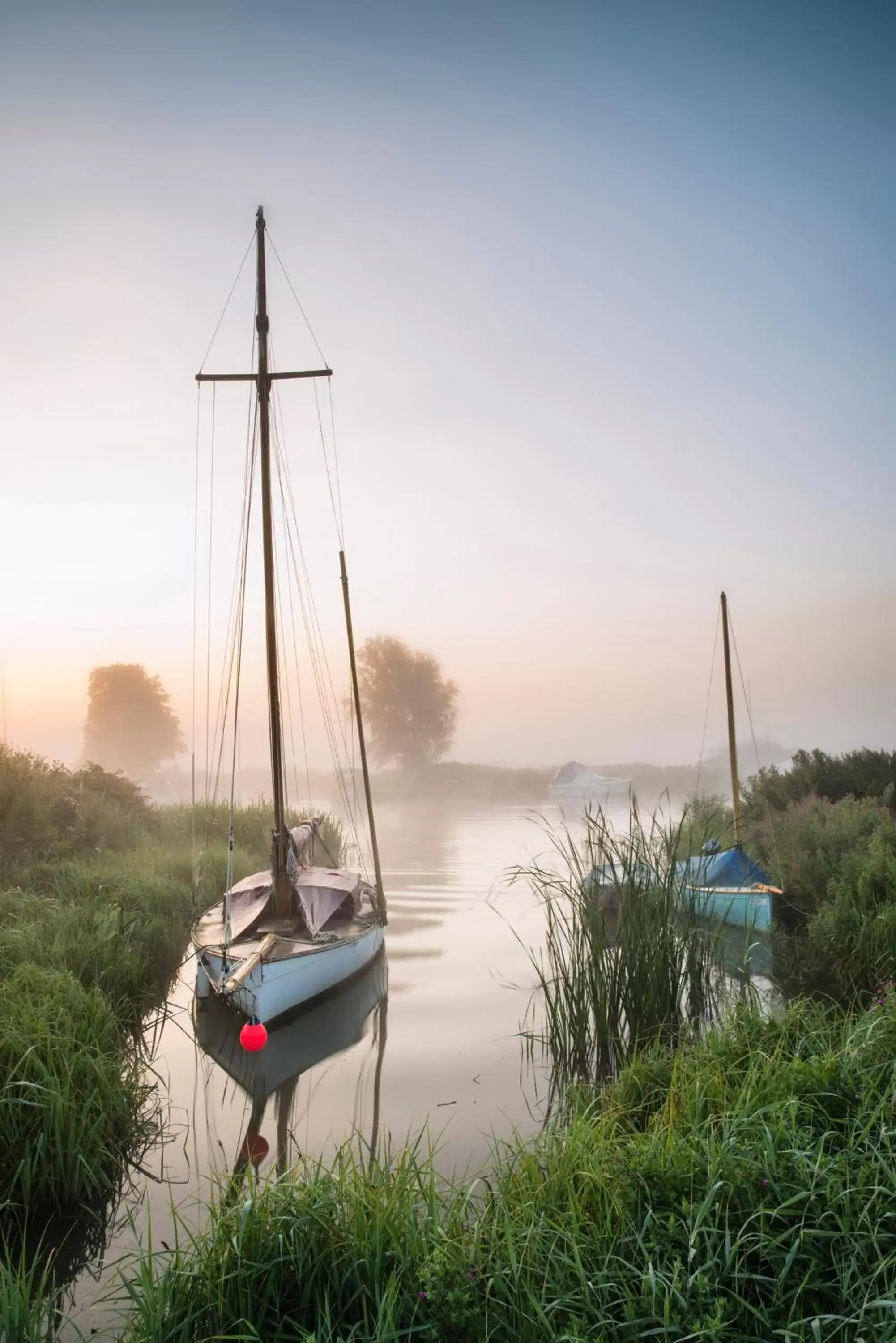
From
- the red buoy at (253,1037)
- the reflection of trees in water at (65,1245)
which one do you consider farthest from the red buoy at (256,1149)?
the reflection of trees in water at (65,1245)

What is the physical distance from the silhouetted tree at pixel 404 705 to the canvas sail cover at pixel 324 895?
42.0 meters

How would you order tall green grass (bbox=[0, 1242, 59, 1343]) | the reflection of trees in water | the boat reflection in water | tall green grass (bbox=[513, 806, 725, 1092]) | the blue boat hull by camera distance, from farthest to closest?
the blue boat hull → tall green grass (bbox=[513, 806, 725, 1092]) → the boat reflection in water → the reflection of trees in water → tall green grass (bbox=[0, 1242, 59, 1343])

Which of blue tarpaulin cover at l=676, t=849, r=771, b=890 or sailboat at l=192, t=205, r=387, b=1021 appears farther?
blue tarpaulin cover at l=676, t=849, r=771, b=890

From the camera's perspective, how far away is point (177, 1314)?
10.8ft

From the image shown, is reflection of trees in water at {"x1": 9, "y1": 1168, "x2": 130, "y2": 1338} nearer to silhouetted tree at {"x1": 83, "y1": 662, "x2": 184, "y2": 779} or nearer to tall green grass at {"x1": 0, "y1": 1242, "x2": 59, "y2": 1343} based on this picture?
tall green grass at {"x1": 0, "y1": 1242, "x2": 59, "y2": 1343}

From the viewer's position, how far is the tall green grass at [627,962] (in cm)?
665

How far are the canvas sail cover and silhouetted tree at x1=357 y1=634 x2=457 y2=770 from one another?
41956 millimetres

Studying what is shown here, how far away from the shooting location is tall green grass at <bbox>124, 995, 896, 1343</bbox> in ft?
10.2

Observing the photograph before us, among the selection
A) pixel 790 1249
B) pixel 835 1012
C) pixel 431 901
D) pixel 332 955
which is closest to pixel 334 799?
pixel 431 901

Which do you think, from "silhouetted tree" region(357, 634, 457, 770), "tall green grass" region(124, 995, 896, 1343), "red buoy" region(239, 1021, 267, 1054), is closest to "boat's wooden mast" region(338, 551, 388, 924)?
"red buoy" region(239, 1021, 267, 1054)

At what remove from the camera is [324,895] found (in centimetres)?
1082

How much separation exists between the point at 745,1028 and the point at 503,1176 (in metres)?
2.12

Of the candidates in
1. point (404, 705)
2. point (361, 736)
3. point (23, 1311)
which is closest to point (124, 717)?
point (404, 705)

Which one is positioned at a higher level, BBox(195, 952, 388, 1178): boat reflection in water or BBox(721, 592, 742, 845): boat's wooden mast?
BBox(721, 592, 742, 845): boat's wooden mast
